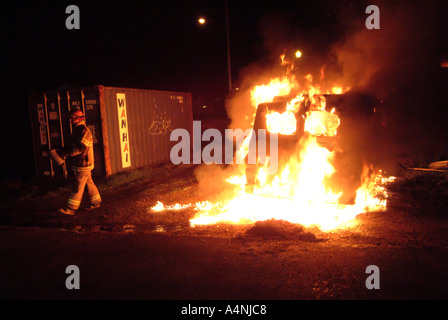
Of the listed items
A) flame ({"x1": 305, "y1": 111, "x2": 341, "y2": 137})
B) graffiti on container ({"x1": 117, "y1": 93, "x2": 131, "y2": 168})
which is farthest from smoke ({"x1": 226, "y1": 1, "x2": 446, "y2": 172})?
graffiti on container ({"x1": 117, "y1": 93, "x2": 131, "y2": 168})

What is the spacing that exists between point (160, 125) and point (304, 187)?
743cm

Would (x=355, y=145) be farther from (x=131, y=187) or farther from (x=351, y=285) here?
(x=131, y=187)

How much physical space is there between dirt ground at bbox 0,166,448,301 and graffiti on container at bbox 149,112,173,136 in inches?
221

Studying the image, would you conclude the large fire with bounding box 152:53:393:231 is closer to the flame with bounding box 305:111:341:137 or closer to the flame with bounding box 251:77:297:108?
the flame with bounding box 305:111:341:137

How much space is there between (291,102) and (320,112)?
0.53 m

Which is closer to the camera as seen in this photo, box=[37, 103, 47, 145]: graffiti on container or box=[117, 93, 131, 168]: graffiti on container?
box=[37, 103, 47, 145]: graffiti on container

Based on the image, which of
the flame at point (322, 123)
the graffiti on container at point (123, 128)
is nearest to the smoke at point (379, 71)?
the flame at point (322, 123)

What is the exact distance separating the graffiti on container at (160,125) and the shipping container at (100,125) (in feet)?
0.73

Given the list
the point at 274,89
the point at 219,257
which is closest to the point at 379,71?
the point at 274,89

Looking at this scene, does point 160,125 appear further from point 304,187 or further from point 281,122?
point 304,187

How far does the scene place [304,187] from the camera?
5516 mm

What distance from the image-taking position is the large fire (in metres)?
5.26

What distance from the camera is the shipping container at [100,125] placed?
Result: 30.7ft
